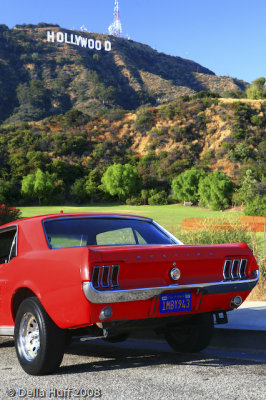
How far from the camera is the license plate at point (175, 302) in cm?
454

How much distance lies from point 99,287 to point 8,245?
2567 millimetres

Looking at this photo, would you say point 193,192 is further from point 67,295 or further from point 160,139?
point 67,295

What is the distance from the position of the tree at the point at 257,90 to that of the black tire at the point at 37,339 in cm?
10225

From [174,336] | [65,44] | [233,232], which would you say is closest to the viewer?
[174,336]

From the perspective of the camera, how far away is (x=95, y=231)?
220 inches

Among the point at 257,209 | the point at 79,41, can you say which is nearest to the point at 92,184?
the point at 257,209

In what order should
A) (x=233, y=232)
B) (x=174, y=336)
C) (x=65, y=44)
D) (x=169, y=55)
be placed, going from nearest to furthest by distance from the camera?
1. (x=174, y=336)
2. (x=233, y=232)
3. (x=65, y=44)
4. (x=169, y=55)

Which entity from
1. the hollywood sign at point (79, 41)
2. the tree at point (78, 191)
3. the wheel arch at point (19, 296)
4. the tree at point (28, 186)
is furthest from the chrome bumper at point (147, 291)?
the hollywood sign at point (79, 41)

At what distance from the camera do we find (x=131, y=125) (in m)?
90.0

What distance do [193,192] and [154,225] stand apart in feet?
209

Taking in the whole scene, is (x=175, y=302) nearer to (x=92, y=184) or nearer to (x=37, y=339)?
(x=37, y=339)

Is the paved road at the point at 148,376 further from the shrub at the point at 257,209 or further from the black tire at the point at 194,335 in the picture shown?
the shrub at the point at 257,209

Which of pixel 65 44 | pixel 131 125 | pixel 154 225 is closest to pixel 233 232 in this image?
pixel 154 225

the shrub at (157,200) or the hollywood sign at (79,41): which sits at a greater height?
the hollywood sign at (79,41)
